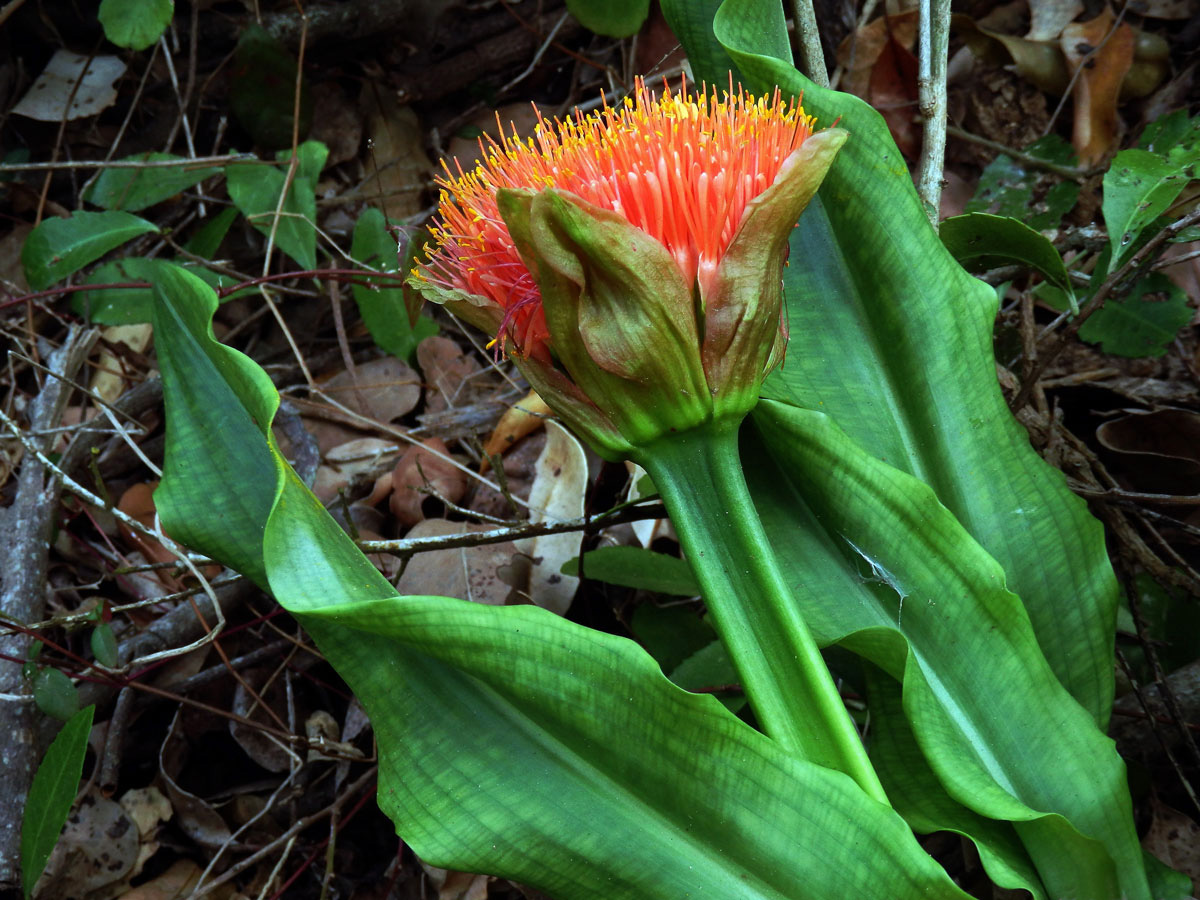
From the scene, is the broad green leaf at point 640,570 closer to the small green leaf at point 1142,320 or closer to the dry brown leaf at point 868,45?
the small green leaf at point 1142,320

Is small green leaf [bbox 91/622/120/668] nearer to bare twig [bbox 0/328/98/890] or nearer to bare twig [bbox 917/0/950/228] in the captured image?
bare twig [bbox 0/328/98/890]

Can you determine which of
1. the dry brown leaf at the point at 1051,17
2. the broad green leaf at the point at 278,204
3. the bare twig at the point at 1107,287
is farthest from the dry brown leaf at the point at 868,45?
the broad green leaf at the point at 278,204

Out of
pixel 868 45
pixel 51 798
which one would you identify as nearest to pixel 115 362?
pixel 51 798

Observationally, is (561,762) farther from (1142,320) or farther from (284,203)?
(284,203)

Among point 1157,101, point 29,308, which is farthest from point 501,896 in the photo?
point 1157,101

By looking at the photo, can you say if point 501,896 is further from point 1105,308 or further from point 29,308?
point 29,308

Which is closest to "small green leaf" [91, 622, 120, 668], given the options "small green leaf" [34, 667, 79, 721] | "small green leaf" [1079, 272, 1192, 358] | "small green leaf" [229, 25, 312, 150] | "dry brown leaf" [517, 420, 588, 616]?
"small green leaf" [34, 667, 79, 721]

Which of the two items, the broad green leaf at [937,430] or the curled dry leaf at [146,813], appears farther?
the curled dry leaf at [146,813]
